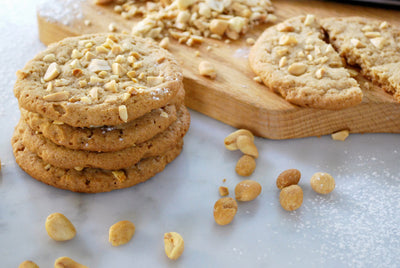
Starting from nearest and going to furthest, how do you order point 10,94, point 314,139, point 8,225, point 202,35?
point 8,225 → point 314,139 → point 10,94 → point 202,35

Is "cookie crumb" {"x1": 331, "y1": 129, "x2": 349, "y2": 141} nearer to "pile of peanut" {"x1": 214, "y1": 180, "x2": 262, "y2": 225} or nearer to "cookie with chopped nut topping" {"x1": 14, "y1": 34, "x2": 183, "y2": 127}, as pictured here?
"pile of peanut" {"x1": 214, "y1": 180, "x2": 262, "y2": 225}

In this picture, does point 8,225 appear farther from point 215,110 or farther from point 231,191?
point 215,110

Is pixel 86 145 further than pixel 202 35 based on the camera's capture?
No

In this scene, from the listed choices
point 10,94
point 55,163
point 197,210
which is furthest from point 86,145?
point 10,94

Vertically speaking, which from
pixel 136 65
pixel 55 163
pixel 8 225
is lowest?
pixel 8 225

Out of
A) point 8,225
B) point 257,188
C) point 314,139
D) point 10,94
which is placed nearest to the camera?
point 8,225

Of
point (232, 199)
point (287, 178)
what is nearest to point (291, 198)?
point (287, 178)

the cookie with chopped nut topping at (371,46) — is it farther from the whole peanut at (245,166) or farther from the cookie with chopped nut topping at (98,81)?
the cookie with chopped nut topping at (98,81)
